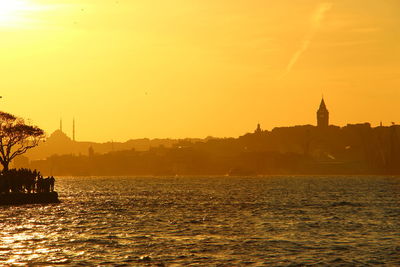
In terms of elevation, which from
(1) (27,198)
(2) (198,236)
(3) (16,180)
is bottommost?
(2) (198,236)

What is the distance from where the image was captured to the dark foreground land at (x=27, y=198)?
352ft

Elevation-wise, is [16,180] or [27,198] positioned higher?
[16,180]

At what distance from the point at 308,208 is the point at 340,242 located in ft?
150

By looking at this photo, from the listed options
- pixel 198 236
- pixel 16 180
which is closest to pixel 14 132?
pixel 16 180

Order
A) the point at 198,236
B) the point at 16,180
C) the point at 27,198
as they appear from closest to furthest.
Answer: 1. the point at 198,236
2. the point at 16,180
3. the point at 27,198

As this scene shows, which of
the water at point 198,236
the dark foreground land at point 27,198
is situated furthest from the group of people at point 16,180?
the water at point 198,236

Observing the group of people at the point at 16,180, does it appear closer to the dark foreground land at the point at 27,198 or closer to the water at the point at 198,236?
the dark foreground land at the point at 27,198

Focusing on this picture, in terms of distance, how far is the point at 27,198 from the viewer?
11031cm

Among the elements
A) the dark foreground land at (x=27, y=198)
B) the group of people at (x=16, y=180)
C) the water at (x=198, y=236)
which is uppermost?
the group of people at (x=16, y=180)

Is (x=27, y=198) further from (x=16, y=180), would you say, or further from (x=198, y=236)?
(x=198, y=236)

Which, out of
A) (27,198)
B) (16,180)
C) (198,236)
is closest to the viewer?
(198,236)

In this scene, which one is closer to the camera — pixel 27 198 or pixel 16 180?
pixel 16 180

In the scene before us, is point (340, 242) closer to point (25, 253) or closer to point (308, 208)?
point (25, 253)

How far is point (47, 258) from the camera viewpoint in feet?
179
